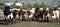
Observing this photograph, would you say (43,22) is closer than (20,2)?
Yes

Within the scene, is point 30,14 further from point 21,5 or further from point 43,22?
point 21,5

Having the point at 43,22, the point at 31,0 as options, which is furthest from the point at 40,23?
the point at 31,0

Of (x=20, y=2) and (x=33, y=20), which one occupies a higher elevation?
(x=20, y=2)

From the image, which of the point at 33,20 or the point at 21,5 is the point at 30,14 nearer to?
the point at 33,20

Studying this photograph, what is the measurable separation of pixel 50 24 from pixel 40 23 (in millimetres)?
599

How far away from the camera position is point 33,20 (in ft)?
48.2

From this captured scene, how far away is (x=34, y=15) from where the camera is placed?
14.6 metres

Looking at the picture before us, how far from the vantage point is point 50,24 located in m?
13.5

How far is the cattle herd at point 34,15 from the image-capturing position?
560 inches

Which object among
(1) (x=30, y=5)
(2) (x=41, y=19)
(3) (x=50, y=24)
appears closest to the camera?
(3) (x=50, y=24)

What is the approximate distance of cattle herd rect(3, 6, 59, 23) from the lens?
14.2 meters

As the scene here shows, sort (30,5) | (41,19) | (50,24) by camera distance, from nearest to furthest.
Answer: (50,24)
(41,19)
(30,5)

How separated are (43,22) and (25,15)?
54.6 inches

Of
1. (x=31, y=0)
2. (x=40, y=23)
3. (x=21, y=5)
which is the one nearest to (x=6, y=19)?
(x=40, y=23)
